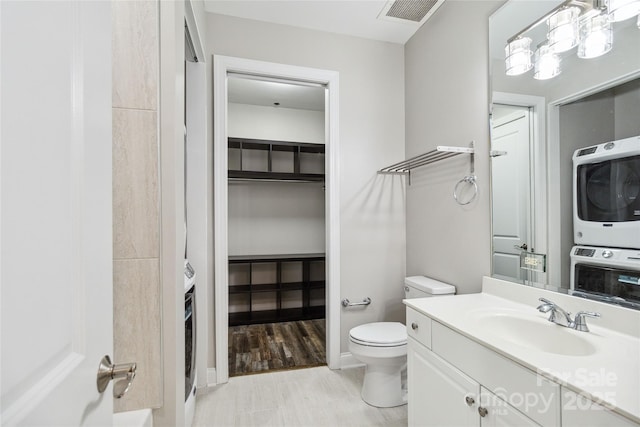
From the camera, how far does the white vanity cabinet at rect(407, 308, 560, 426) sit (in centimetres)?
90

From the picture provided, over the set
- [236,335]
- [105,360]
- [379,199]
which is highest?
[379,199]

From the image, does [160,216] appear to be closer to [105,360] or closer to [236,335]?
[105,360]

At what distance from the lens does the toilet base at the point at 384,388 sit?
193cm

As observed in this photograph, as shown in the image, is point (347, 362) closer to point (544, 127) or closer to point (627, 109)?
point (544, 127)

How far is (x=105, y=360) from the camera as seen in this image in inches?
23.1

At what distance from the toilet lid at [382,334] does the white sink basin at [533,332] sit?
650 mm

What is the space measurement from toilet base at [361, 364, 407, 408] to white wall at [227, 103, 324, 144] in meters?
2.80

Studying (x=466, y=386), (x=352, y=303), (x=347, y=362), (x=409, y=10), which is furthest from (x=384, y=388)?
(x=409, y=10)

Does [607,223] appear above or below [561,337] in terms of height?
above

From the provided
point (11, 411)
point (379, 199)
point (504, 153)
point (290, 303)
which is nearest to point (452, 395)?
point (504, 153)

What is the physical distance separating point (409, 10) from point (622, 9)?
1328mm

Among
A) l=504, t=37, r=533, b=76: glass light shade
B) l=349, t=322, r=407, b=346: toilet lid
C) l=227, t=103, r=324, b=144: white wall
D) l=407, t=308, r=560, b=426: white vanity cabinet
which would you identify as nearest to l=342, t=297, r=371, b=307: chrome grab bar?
l=349, t=322, r=407, b=346: toilet lid

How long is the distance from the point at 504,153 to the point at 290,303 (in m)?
2.92

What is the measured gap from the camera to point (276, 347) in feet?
9.40
